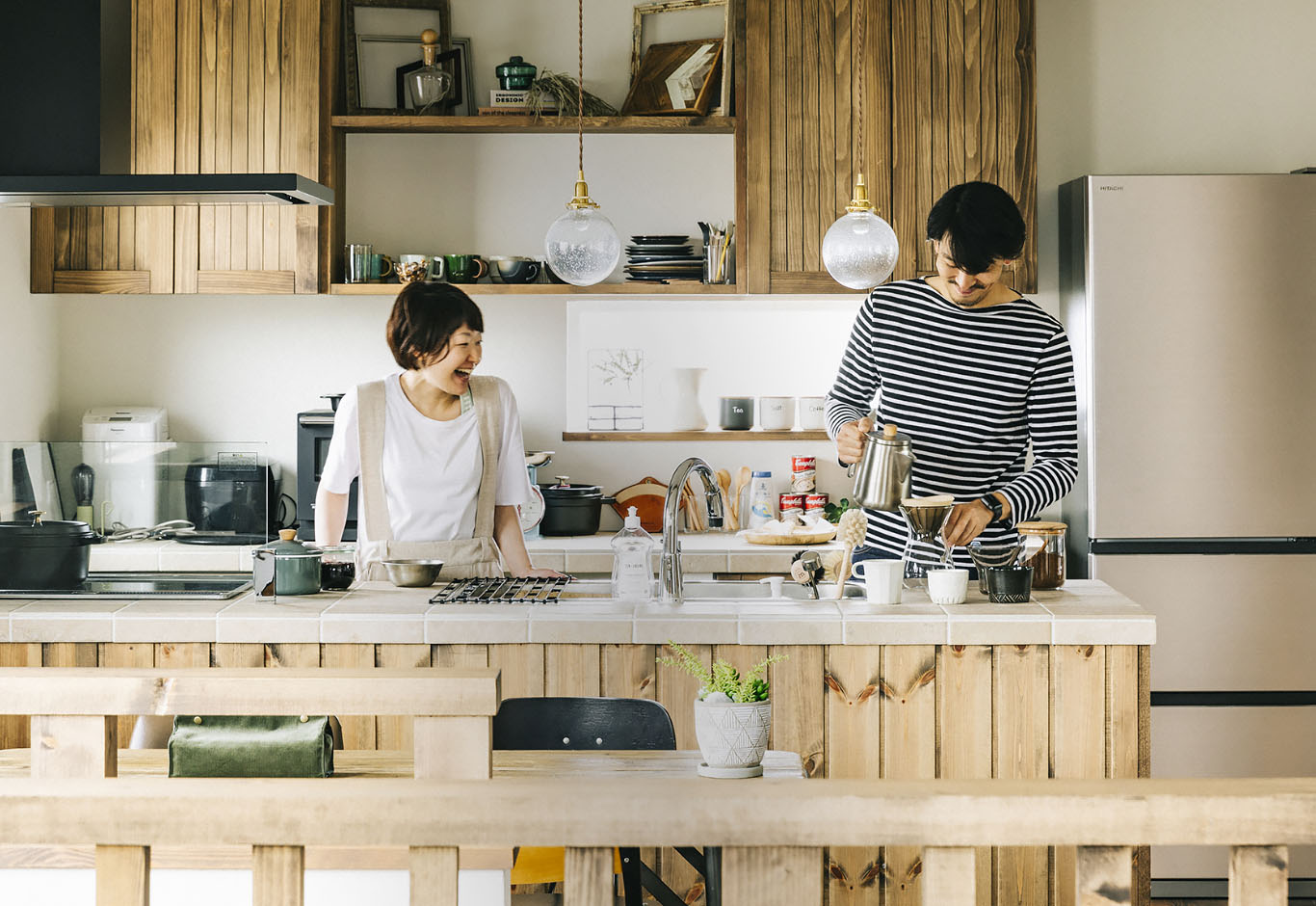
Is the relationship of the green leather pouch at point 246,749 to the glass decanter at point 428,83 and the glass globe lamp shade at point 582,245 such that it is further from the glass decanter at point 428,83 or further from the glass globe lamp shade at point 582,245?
the glass decanter at point 428,83

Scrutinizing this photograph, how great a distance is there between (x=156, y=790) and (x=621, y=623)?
1.55 metres

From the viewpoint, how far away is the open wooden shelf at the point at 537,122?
3.87 metres

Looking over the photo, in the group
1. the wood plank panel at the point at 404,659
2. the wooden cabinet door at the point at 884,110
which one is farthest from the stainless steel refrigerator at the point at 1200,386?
the wood plank panel at the point at 404,659

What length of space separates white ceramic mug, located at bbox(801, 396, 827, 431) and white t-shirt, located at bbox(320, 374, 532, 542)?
5.26ft

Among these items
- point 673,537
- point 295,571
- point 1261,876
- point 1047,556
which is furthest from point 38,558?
point 1261,876

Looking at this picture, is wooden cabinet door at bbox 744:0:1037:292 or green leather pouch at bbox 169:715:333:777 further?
wooden cabinet door at bbox 744:0:1037:292

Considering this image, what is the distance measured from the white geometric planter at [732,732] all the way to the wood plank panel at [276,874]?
2.94 ft

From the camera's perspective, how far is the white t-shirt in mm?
2662

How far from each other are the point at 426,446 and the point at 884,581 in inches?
42.5

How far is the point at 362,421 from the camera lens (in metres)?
2.64

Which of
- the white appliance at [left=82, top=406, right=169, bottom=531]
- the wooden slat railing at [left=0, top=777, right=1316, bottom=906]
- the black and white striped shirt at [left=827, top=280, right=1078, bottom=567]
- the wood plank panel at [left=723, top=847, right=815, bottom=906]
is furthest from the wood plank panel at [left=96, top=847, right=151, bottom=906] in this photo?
the white appliance at [left=82, top=406, right=169, bottom=531]

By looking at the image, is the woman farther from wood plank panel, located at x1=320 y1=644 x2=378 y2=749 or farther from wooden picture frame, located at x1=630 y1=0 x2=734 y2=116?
wooden picture frame, located at x1=630 y1=0 x2=734 y2=116

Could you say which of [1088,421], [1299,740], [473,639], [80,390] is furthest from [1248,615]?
[80,390]

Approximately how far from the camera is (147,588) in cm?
256
